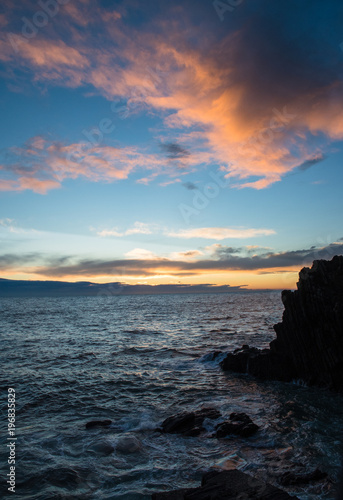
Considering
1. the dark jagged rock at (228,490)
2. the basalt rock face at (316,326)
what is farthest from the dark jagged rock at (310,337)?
the dark jagged rock at (228,490)

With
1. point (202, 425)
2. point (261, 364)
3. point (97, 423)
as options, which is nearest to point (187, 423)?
point (202, 425)

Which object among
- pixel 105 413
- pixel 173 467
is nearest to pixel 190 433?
pixel 173 467

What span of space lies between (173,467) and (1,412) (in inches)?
463

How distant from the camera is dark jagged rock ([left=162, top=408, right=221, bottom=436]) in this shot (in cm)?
1455

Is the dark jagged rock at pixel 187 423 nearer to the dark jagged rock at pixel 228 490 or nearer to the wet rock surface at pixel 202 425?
the wet rock surface at pixel 202 425

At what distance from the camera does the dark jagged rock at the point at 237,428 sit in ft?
45.8

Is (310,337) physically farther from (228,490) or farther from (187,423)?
(228,490)

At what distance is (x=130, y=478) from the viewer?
35.9 ft

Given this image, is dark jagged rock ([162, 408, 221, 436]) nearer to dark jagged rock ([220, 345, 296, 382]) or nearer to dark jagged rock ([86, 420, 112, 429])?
dark jagged rock ([86, 420, 112, 429])

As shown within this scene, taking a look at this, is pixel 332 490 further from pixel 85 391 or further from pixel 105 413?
pixel 85 391

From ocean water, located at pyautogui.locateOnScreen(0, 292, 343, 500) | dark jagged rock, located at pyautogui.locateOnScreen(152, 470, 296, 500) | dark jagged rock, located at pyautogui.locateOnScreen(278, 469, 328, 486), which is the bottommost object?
ocean water, located at pyautogui.locateOnScreen(0, 292, 343, 500)

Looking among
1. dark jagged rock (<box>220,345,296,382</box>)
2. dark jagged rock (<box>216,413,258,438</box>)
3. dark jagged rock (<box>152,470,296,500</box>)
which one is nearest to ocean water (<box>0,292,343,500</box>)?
dark jagged rock (<box>216,413,258,438</box>)

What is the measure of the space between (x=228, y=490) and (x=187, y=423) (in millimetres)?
7151

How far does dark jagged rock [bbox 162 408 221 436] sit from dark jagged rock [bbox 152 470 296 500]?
5449mm
